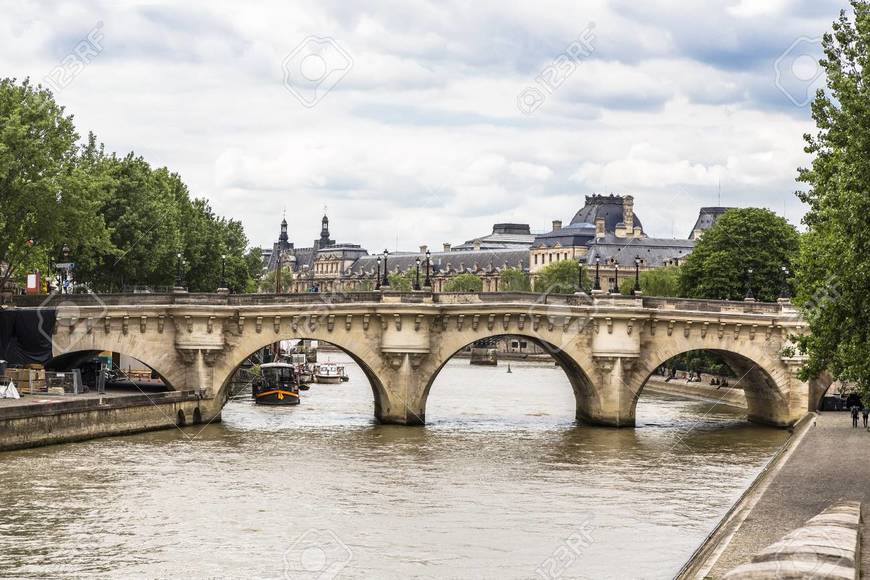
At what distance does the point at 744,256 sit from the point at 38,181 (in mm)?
51501

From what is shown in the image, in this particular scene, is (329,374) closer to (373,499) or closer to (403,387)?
(403,387)

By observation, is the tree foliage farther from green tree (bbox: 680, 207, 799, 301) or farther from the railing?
green tree (bbox: 680, 207, 799, 301)

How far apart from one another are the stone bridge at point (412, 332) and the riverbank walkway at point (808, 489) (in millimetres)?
10382

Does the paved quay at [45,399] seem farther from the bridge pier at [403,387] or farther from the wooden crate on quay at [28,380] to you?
the bridge pier at [403,387]

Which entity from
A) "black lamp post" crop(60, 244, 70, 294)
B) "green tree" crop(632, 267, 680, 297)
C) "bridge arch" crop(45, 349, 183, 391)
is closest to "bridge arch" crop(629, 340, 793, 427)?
"bridge arch" crop(45, 349, 183, 391)

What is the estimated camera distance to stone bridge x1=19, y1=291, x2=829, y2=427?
70.9 m

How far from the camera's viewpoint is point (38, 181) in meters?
72.4

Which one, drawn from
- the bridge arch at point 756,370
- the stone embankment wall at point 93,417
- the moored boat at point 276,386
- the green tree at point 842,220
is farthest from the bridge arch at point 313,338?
the green tree at point 842,220

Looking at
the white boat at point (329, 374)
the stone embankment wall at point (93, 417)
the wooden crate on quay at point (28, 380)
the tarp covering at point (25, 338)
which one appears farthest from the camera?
the white boat at point (329, 374)

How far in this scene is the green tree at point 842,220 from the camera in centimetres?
3912

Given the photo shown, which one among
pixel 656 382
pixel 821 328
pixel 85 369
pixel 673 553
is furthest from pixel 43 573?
pixel 656 382

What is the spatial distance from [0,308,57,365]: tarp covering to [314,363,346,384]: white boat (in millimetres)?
52977

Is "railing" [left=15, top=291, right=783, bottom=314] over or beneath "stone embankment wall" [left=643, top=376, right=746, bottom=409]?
over

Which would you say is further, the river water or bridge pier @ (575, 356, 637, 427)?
bridge pier @ (575, 356, 637, 427)
